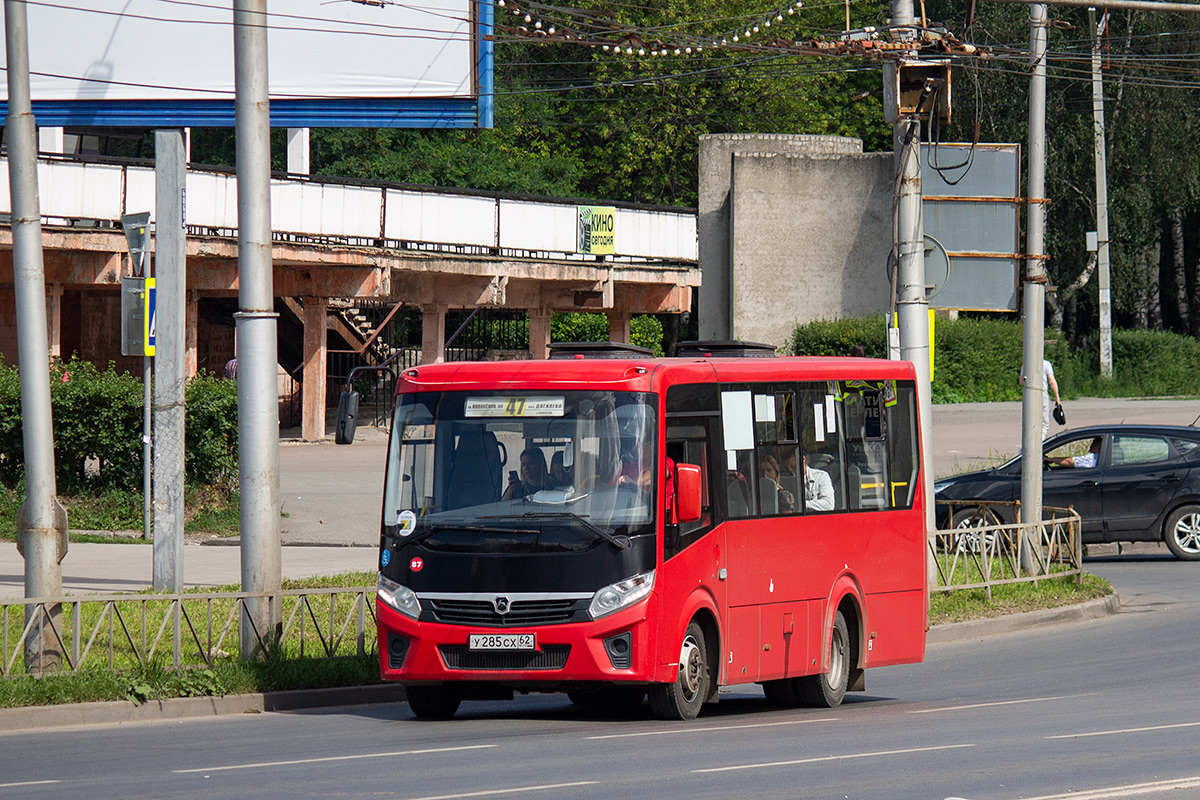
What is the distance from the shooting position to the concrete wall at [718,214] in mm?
48906

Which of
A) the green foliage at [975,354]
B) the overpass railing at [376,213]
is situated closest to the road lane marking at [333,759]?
the overpass railing at [376,213]

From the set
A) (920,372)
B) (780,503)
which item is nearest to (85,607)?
(780,503)

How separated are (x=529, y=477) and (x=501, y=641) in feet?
3.81

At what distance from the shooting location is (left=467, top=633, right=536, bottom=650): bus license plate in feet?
37.6

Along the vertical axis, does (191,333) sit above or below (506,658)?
above

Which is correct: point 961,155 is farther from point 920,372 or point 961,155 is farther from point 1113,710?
point 1113,710

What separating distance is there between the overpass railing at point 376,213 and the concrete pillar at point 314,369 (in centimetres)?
192

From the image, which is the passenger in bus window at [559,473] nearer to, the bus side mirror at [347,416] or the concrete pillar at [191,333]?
the bus side mirror at [347,416]

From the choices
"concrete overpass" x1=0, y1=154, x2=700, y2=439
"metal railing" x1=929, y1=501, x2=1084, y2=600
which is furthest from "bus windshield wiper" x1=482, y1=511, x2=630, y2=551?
"concrete overpass" x1=0, y1=154, x2=700, y2=439

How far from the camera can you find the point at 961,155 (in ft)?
63.1

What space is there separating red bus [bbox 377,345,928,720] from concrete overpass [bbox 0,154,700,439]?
18186mm

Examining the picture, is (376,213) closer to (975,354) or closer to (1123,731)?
(975,354)

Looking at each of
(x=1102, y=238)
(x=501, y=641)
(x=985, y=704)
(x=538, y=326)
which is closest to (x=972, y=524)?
(x=985, y=704)

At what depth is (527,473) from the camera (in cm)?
1192
